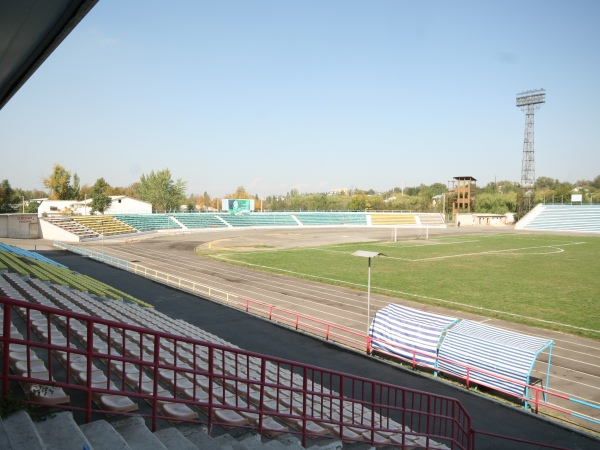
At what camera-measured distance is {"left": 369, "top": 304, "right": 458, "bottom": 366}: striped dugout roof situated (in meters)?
15.1

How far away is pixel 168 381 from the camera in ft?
22.5

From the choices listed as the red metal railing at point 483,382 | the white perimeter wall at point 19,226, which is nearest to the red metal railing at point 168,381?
the red metal railing at point 483,382

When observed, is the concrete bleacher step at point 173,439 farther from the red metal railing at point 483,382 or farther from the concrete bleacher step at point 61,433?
the red metal railing at point 483,382

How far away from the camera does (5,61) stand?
8.05 m

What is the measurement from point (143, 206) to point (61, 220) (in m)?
28.3

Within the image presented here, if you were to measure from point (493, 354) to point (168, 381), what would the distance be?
10.5 m

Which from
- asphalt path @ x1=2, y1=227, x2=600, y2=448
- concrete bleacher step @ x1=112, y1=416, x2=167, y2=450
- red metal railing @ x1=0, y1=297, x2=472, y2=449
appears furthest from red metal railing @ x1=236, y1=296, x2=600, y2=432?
concrete bleacher step @ x1=112, y1=416, x2=167, y2=450

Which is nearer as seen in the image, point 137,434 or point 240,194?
point 137,434

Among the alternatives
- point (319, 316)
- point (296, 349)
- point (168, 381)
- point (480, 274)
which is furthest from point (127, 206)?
point (168, 381)

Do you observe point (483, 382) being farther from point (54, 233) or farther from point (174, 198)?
point (174, 198)

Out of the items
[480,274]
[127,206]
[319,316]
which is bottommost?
[319,316]

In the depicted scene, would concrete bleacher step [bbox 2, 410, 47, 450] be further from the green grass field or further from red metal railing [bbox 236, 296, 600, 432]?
the green grass field

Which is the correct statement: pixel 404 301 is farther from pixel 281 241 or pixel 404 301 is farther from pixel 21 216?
pixel 21 216

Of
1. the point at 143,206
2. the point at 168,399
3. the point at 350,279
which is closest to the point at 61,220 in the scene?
the point at 143,206
